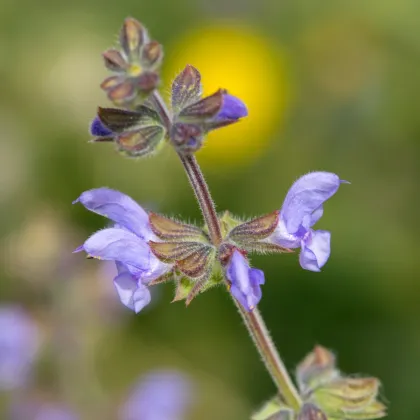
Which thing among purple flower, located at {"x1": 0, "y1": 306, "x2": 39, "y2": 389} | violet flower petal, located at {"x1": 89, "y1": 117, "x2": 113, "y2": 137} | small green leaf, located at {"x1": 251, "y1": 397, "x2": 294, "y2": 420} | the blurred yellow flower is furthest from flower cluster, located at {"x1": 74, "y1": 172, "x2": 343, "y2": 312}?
the blurred yellow flower

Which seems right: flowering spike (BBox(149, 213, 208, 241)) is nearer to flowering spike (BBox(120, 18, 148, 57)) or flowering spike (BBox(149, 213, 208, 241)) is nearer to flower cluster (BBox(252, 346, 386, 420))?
flowering spike (BBox(120, 18, 148, 57))

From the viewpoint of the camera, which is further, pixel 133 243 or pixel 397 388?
pixel 397 388

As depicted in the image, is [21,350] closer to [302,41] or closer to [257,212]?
[257,212]

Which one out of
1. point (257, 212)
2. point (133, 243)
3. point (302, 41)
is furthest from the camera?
point (302, 41)

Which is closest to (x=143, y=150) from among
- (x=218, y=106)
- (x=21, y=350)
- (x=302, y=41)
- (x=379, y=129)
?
(x=218, y=106)

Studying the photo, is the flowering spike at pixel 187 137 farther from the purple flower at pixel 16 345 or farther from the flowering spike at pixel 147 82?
the purple flower at pixel 16 345

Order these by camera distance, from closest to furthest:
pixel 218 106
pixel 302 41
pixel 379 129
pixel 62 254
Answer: pixel 218 106
pixel 62 254
pixel 379 129
pixel 302 41
